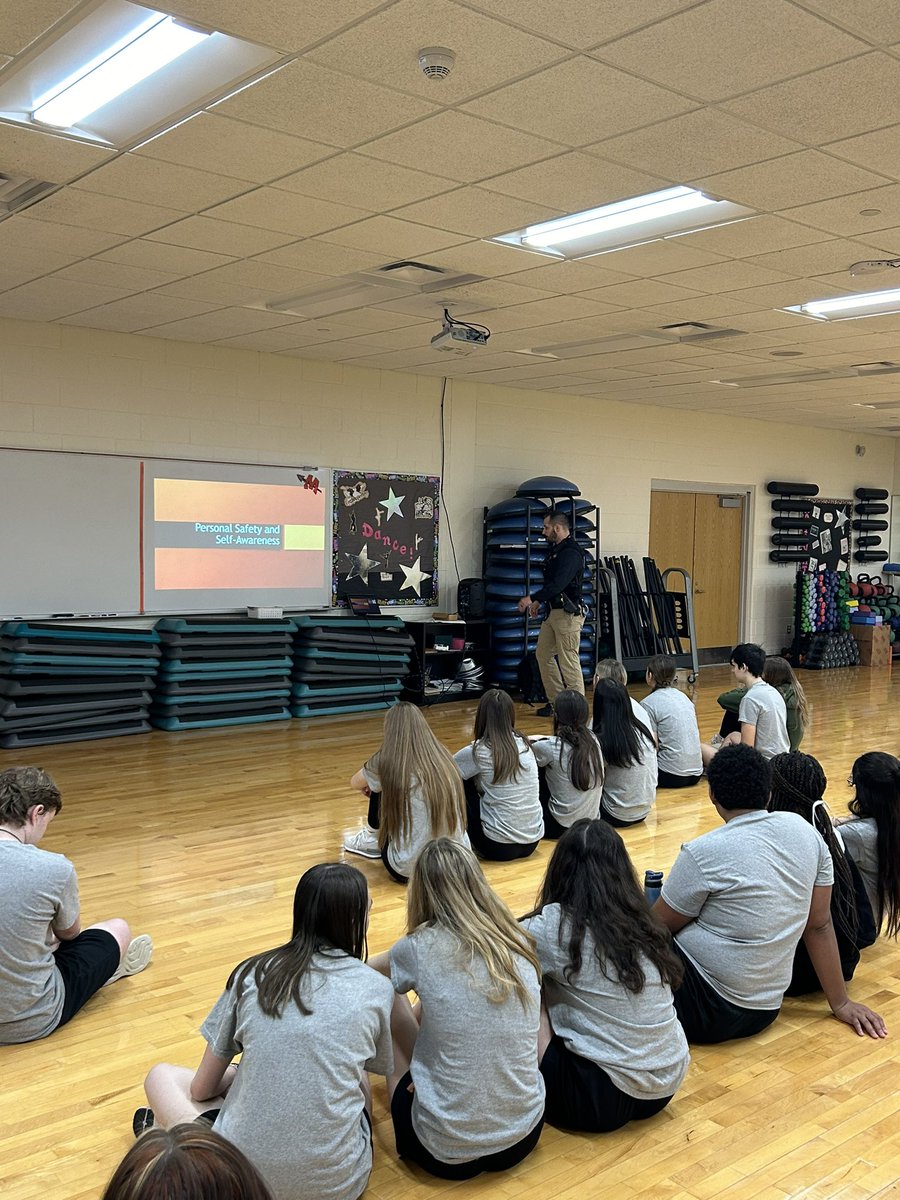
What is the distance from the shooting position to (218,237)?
5.21 m

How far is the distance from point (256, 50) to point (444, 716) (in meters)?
6.43

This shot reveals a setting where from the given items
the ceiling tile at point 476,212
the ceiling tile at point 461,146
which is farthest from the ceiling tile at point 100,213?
the ceiling tile at point 461,146

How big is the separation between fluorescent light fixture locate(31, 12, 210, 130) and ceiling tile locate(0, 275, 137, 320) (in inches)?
99.0

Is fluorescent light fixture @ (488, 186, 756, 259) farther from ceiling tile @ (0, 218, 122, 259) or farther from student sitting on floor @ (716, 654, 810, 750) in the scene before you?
student sitting on floor @ (716, 654, 810, 750)

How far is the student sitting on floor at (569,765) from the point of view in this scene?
5.32 metres

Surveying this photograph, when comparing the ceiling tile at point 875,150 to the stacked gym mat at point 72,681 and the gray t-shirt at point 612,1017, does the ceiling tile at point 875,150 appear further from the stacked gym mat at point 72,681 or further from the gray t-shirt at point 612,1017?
the stacked gym mat at point 72,681

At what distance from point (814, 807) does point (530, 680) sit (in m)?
6.21

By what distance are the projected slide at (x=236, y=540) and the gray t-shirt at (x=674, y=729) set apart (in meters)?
3.59

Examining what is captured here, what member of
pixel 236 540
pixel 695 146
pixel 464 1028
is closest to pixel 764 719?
pixel 695 146

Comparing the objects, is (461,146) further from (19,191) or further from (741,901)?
(741,901)

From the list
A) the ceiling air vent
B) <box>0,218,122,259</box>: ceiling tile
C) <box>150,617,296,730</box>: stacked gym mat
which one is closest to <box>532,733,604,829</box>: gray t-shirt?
<box>0,218,122,259</box>: ceiling tile

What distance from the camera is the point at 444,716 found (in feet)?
29.7

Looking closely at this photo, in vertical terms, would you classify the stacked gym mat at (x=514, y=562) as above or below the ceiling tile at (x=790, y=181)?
below

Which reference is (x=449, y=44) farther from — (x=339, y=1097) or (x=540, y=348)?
(x=540, y=348)
